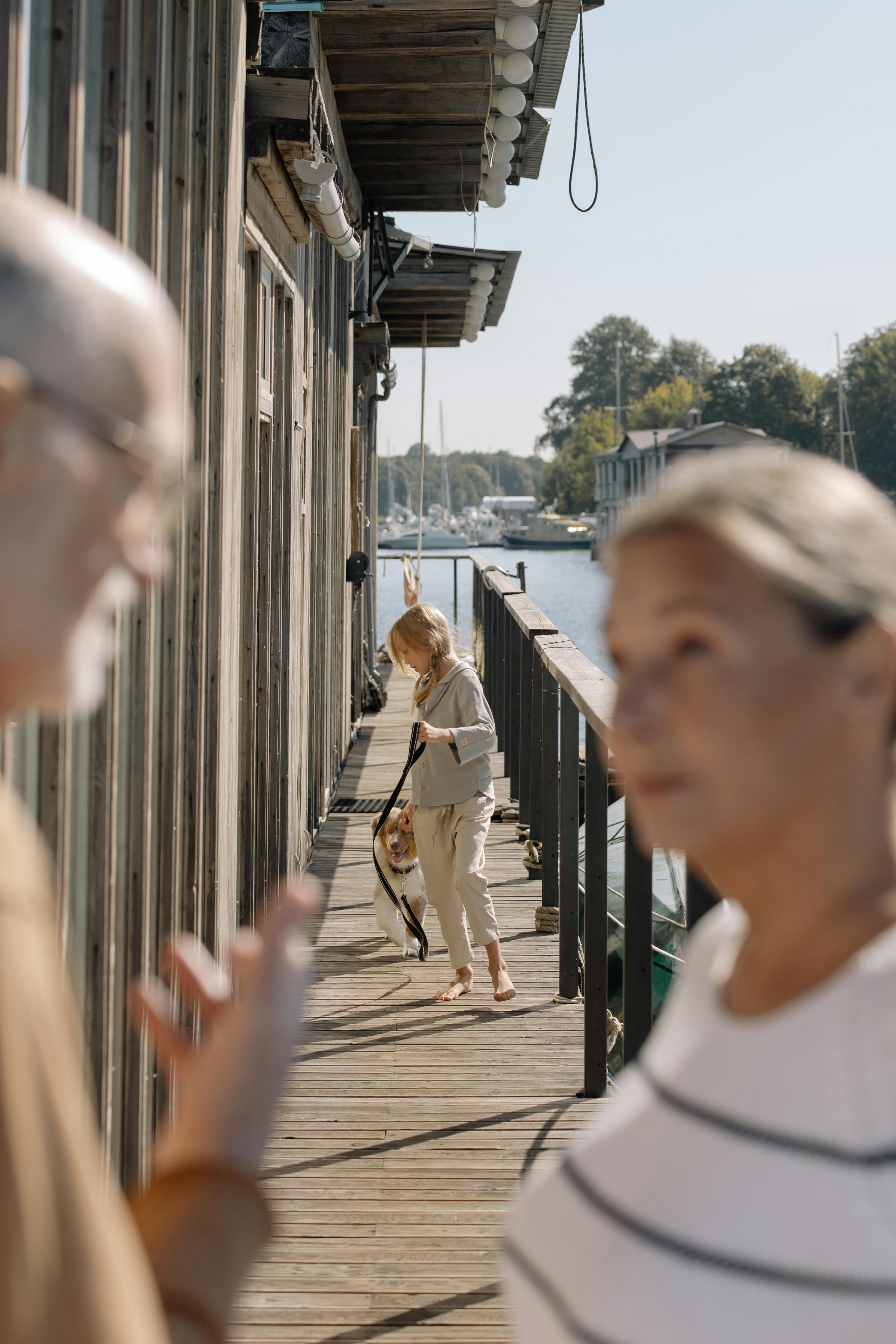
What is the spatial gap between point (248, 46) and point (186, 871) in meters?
2.31

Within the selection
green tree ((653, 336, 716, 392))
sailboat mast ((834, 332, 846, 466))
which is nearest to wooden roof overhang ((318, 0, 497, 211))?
sailboat mast ((834, 332, 846, 466))

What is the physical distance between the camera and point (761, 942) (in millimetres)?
850

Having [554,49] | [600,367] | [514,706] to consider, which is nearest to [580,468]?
[600,367]

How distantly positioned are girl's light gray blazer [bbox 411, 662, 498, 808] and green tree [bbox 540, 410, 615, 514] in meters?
93.7

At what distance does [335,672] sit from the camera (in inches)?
292

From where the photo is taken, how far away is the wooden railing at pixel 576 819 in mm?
2709

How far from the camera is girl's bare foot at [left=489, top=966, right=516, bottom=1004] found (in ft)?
13.8

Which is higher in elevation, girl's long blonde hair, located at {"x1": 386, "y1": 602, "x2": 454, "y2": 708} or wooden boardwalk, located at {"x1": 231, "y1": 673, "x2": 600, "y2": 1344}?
girl's long blonde hair, located at {"x1": 386, "y1": 602, "x2": 454, "y2": 708}

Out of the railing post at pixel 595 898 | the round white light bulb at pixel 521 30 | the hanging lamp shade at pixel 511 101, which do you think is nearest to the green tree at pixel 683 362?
the hanging lamp shade at pixel 511 101

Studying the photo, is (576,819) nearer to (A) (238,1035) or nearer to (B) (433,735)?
(B) (433,735)

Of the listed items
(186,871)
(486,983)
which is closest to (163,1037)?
(186,871)

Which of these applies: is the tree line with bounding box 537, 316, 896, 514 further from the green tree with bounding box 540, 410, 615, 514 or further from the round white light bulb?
the round white light bulb

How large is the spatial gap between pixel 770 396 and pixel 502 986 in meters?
91.9

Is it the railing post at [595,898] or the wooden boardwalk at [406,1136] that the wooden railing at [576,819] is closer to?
the railing post at [595,898]
